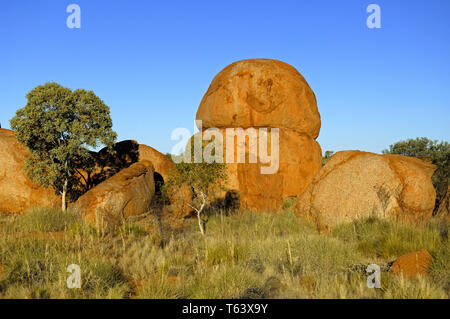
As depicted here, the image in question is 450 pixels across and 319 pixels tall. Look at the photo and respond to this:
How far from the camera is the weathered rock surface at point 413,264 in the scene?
20.4ft

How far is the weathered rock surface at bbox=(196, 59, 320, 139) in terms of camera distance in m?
16.8

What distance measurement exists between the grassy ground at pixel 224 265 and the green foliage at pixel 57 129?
290 cm

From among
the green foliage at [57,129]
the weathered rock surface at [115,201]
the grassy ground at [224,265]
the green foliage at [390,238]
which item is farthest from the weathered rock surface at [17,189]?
the green foliage at [390,238]

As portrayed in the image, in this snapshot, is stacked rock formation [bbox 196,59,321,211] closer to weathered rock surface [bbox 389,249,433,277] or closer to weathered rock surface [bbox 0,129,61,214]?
weathered rock surface [bbox 0,129,61,214]

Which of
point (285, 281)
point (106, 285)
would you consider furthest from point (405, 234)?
point (106, 285)

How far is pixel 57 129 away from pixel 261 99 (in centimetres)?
933

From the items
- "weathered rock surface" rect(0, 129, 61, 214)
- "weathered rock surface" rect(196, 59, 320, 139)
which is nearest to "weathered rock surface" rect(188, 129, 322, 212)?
"weathered rock surface" rect(196, 59, 320, 139)

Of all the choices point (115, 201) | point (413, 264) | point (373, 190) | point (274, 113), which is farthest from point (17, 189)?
point (413, 264)

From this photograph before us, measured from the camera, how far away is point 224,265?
6508 mm

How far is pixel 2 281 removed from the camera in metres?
5.68

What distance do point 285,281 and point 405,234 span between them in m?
4.01

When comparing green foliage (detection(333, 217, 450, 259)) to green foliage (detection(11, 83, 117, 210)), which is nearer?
green foliage (detection(333, 217, 450, 259))

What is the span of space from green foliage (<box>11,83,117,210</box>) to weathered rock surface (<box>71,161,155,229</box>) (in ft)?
5.76
